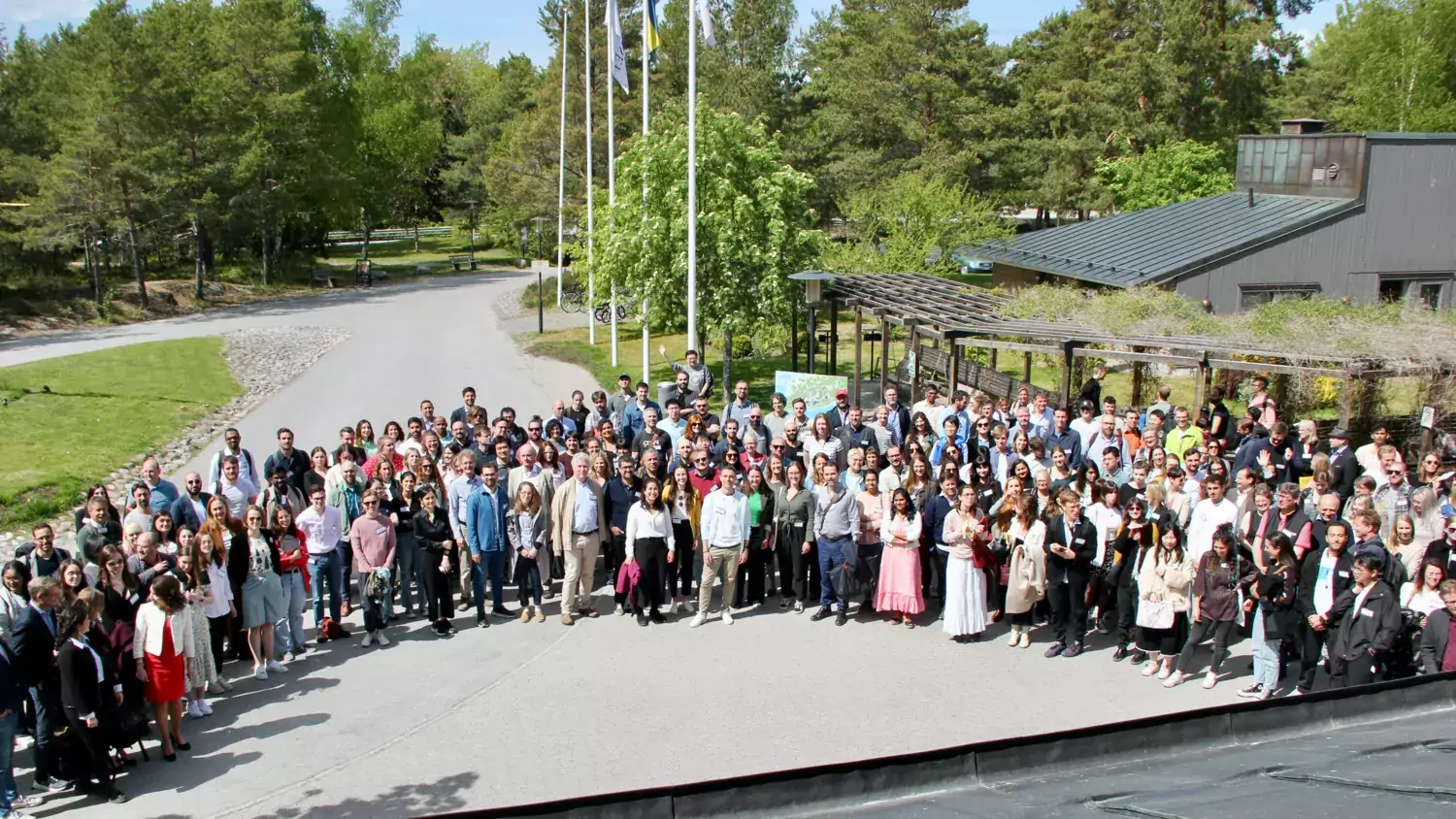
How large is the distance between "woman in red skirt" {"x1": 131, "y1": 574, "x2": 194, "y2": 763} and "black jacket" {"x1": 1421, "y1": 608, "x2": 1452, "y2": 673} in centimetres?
898

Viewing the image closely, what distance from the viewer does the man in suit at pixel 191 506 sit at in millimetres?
11023

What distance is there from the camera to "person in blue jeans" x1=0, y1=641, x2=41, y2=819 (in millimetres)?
7383

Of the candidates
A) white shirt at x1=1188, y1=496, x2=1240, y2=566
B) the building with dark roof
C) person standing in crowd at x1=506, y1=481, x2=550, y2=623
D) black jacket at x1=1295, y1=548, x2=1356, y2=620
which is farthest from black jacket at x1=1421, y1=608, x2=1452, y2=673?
the building with dark roof

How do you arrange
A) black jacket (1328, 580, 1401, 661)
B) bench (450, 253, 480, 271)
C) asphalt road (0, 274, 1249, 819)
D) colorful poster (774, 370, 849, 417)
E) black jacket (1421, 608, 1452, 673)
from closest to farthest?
asphalt road (0, 274, 1249, 819)
black jacket (1421, 608, 1452, 673)
black jacket (1328, 580, 1401, 661)
colorful poster (774, 370, 849, 417)
bench (450, 253, 480, 271)

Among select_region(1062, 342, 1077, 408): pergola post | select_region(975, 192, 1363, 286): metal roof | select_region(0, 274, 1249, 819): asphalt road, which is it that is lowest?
select_region(0, 274, 1249, 819): asphalt road

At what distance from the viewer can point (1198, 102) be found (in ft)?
143

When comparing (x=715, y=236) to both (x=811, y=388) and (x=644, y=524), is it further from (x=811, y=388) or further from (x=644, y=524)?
(x=644, y=524)

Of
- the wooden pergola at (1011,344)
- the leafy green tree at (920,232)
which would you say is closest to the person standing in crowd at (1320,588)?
the wooden pergola at (1011,344)

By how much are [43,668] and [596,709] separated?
13.0ft

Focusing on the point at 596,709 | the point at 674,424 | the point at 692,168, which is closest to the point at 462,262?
the point at 692,168

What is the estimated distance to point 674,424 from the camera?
47.5 ft

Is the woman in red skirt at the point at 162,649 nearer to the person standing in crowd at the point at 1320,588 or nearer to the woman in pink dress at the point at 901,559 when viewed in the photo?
the woman in pink dress at the point at 901,559

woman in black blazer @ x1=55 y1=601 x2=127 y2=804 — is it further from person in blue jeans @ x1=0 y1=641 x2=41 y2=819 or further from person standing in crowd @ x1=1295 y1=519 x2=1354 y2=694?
person standing in crowd @ x1=1295 y1=519 x2=1354 y2=694

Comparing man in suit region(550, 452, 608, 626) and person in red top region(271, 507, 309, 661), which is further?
man in suit region(550, 452, 608, 626)
